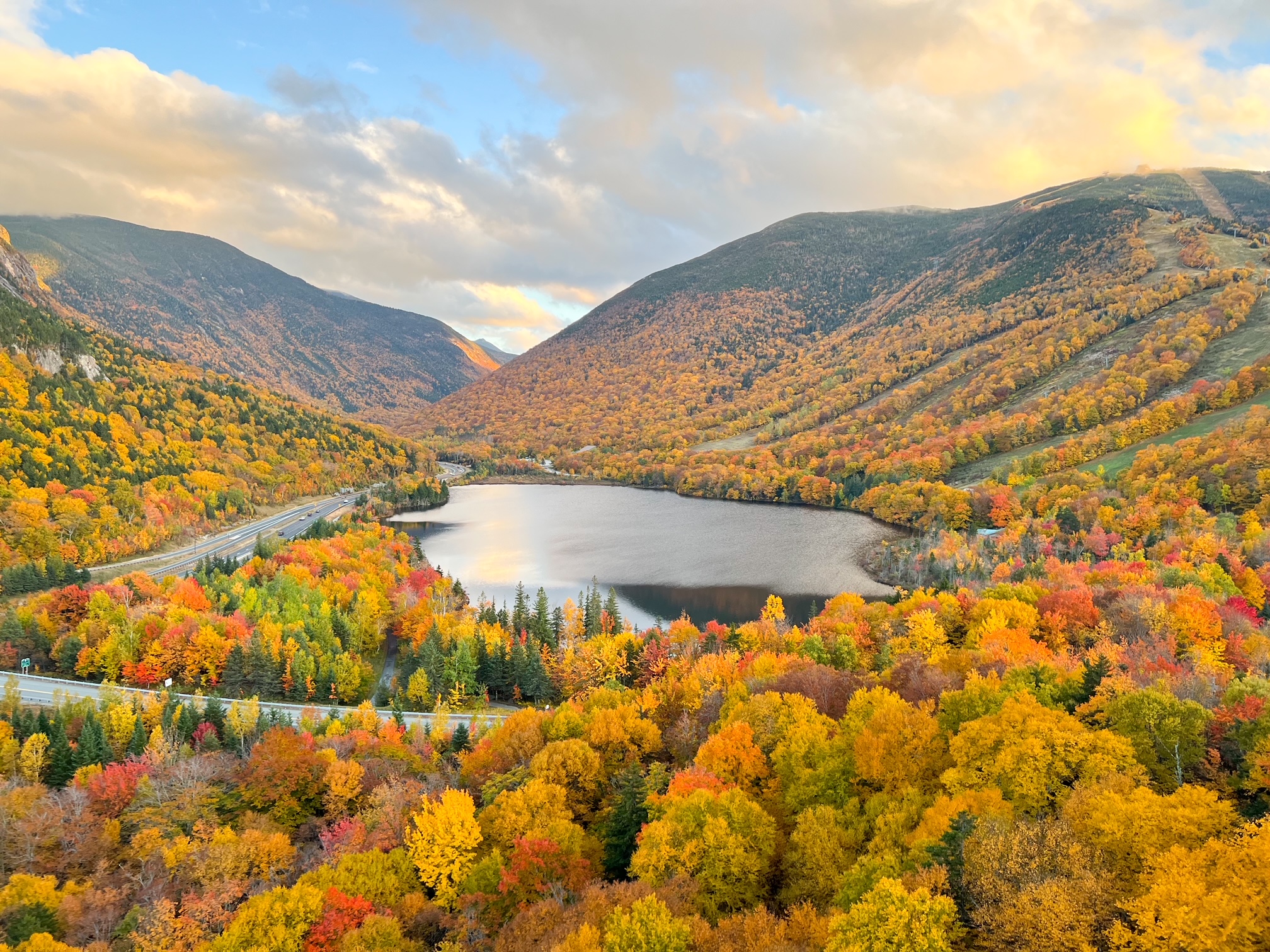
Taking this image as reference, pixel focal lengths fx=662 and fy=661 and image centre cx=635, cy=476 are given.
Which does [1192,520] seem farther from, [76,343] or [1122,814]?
[76,343]

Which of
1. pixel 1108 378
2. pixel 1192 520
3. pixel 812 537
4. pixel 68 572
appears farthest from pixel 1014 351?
pixel 68 572

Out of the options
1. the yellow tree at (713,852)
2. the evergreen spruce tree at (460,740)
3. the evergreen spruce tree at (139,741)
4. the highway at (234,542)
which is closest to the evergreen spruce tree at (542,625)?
the evergreen spruce tree at (460,740)

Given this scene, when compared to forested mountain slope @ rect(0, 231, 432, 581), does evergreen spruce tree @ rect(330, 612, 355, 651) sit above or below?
below

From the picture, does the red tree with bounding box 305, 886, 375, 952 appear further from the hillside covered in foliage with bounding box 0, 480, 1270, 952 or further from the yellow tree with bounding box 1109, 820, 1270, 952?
the yellow tree with bounding box 1109, 820, 1270, 952

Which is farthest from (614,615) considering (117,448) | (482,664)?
(117,448)

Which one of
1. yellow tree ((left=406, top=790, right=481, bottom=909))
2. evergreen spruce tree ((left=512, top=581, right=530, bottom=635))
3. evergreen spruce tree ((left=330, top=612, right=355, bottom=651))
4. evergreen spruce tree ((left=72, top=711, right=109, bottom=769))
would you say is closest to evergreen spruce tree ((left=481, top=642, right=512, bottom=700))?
evergreen spruce tree ((left=512, top=581, right=530, bottom=635))
